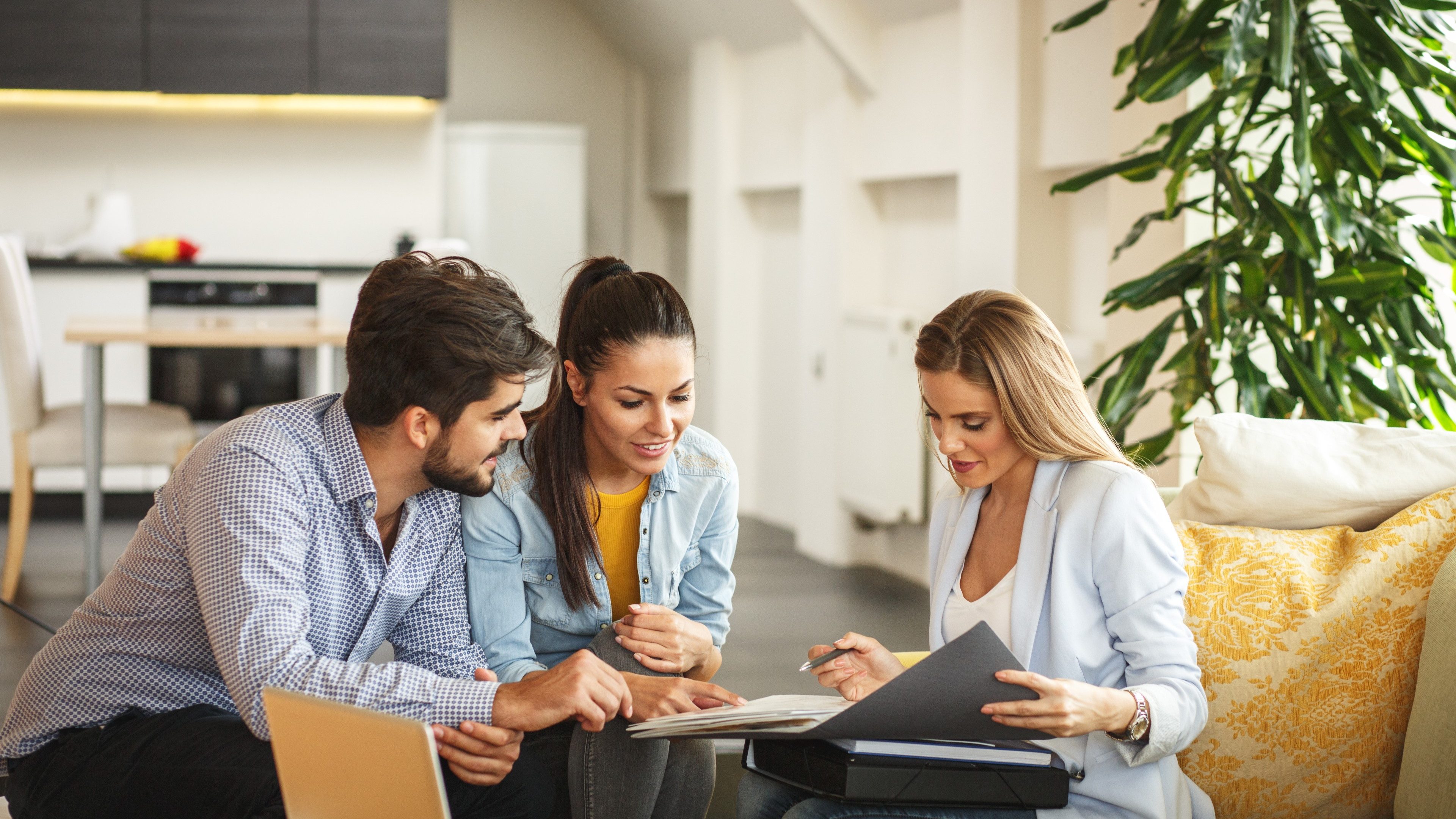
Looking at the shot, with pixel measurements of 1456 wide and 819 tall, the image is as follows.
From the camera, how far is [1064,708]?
1.35 m

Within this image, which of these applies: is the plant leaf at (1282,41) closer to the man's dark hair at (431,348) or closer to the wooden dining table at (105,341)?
the man's dark hair at (431,348)

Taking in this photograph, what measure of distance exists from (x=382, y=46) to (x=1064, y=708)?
17.8 ft

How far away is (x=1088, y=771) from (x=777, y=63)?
15.8 feet

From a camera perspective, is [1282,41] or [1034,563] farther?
[1282,41]

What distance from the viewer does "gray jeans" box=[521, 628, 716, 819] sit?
62.5 inches

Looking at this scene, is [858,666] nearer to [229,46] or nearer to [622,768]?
[622,768]

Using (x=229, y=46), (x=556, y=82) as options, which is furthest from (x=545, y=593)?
(x=556, y=82)

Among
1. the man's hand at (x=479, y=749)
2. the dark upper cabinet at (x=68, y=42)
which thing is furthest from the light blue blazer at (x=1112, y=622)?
the dark upper cabinet at (x=68, y=42)

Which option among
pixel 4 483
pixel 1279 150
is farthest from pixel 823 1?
pixel 4 483

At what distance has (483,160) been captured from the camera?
696 cm

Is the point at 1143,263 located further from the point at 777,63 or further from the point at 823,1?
the point at 777,63

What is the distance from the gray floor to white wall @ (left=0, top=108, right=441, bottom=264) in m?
1.53

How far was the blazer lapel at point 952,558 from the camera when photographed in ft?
5.52

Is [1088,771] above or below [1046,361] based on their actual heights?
below
